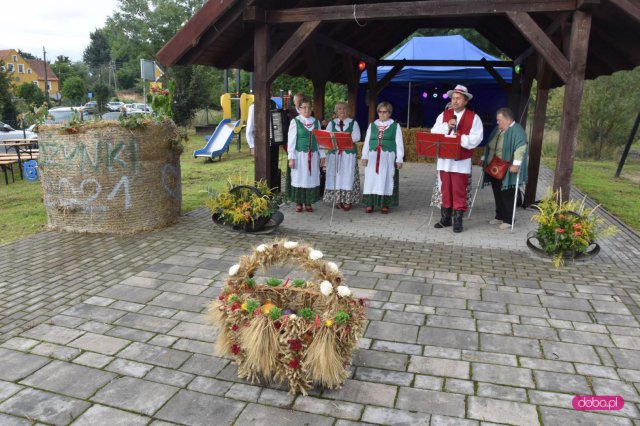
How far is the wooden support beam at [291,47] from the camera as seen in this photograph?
21.5 feet

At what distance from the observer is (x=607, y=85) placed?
1922 centimetres

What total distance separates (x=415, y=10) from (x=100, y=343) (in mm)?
5130

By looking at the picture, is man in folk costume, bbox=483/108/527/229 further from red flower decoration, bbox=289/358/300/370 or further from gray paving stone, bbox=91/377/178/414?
gray paving stone, bbox=91/377/178/414

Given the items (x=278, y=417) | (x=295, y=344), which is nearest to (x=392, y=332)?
(x=295, y=344)

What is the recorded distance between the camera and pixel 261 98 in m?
6.95

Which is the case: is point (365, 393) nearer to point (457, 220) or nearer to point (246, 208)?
point (246, 208)

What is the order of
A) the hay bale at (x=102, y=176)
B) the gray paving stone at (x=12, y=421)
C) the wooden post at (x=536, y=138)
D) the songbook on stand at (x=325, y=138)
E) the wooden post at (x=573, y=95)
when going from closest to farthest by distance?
1. the gray paving stone at (x=12, y=421)
2. the wooden post at (x=573, y=95)
3. the hay bale at (x=102, y=176)
4. the songbook on stand at (x=325, y=138)
5. the wooden post at (x=536, y=138)

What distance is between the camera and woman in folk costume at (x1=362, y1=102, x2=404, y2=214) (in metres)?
7.55

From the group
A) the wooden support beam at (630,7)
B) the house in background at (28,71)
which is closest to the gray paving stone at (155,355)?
the wooden support beam at (630,7)

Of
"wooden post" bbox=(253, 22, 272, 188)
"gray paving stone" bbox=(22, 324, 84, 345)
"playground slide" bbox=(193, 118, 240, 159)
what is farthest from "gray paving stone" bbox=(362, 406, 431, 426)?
"playground slide" bbox=(193, 118, 240, 159)

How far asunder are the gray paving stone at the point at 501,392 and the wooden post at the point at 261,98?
4.79 metres

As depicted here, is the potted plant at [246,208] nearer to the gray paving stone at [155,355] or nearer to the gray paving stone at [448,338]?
the gray paving stone at [155,355]

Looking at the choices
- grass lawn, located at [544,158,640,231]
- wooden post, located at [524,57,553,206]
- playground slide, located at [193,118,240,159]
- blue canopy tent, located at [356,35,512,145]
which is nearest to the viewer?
wooden post, located at [524,57,553,206]

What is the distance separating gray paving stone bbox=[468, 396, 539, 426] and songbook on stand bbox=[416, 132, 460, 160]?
405 cm
